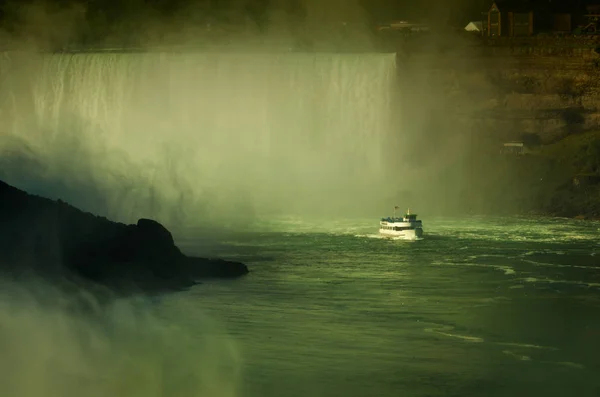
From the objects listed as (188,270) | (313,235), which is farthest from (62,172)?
(188,270)

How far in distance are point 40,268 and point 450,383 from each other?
465 inches

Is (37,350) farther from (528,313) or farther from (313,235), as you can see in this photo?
(313,235)

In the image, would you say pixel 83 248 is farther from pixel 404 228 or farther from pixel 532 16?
pixel 532 16

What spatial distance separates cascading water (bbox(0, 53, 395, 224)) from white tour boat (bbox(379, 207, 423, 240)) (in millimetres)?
12419

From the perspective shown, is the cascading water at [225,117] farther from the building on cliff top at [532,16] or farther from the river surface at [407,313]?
the river surface at [407,313]

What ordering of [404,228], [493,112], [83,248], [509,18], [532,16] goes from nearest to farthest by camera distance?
[83,248] < [404,228] < [493,112] < [532,16] < [509,18]

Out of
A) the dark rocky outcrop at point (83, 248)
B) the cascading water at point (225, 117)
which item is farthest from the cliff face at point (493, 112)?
the dark rocky outcrop at point (83, 248)

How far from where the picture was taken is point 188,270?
3884 cm

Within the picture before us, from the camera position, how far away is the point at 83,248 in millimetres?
36562

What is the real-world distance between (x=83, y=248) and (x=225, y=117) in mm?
34292

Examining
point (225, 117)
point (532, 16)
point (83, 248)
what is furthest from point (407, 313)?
point (532, 16)

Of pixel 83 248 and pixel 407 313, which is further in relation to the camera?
pixel 83 248

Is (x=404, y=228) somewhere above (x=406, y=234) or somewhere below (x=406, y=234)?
above

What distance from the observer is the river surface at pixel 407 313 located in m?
26.7
